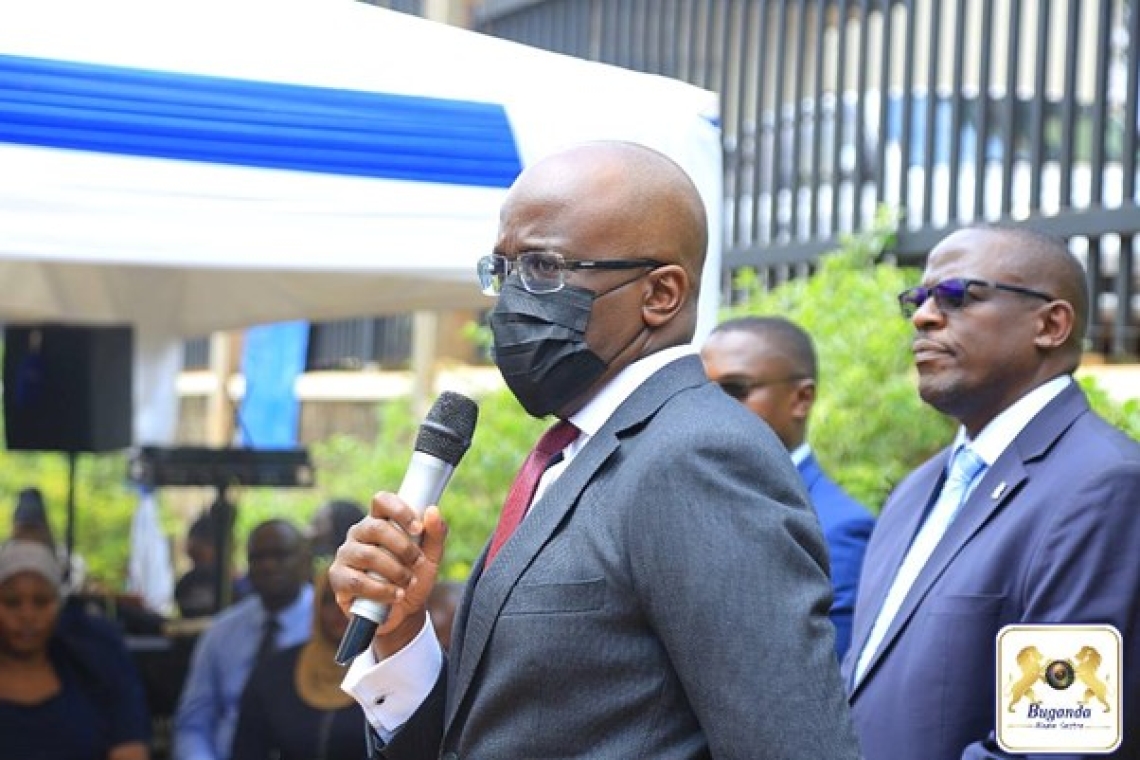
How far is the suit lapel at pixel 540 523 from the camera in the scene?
89.5 inches

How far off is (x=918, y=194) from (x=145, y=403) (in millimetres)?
3831

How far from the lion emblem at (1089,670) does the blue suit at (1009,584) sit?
0.18 feet

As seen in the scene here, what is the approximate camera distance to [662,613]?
2135mm

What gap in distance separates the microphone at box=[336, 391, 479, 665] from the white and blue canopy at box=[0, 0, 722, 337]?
1724 mm

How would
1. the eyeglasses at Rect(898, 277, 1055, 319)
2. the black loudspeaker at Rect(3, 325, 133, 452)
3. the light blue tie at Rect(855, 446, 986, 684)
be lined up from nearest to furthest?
the light blue tie at Rect(855, 446, 986, 684)
the eyeglasses at Rect(898, 277, 1055, 319)
the black loudspeaker at Rect(3, 325, 133, 452)

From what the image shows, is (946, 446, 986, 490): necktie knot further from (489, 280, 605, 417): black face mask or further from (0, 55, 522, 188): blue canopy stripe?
(489, 280, 605, 417): black face mask

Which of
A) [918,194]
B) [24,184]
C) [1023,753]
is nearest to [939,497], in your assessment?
[1023,753]

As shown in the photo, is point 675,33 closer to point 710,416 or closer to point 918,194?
point 918,194

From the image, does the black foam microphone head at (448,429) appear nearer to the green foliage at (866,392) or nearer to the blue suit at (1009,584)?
the blue suit at (1009,584)

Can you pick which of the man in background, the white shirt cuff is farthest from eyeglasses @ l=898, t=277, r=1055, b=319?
the man in background

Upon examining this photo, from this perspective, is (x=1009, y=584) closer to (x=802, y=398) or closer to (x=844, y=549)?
(x=844, y=549)

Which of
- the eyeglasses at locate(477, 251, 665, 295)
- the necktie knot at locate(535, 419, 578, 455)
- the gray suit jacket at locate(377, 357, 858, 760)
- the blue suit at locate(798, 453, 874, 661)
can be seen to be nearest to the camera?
the gray suit jacket at locate(377, 357, 858, 760)

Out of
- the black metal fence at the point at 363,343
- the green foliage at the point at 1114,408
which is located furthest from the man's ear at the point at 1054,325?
the black metal fence at the point at 363,343

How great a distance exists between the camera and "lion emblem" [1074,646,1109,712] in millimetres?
3178
